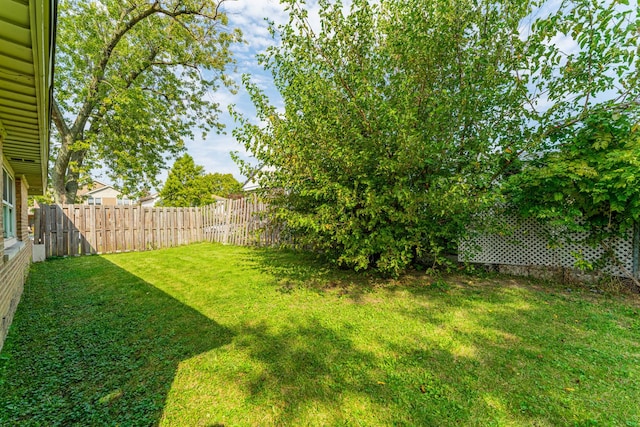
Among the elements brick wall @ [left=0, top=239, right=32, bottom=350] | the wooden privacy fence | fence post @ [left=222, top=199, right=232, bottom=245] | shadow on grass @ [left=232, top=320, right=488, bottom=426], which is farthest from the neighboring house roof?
fence post @ [left=222, top=199, right=232, bottom=245]

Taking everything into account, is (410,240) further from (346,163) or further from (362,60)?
(362,60)

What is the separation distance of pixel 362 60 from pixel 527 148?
3465 millimetres

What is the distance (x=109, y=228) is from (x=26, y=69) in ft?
30.6

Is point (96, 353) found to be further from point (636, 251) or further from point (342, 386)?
point (636, 251)

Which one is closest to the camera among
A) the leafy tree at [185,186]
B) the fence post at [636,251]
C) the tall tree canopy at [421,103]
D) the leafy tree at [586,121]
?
the leafy tree at [586,121]

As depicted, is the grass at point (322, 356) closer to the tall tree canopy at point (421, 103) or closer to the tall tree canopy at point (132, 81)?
the tall tree canopy at point (421, 103)

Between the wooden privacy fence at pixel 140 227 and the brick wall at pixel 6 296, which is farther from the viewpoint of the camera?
the wooden privacy fence at pixel 140 227

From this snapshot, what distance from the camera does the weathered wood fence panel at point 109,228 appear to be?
8.59m

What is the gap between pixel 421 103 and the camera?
15.8ft

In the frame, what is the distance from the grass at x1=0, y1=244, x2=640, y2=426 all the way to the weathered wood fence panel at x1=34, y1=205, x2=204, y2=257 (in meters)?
4.70

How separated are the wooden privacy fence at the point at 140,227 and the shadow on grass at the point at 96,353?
3.95 m

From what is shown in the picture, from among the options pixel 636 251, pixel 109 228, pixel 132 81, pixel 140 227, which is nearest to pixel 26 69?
pixel 636 251

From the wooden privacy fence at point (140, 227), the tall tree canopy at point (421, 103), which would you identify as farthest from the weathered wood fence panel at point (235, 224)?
the tall tree canopy at point (421, 103)

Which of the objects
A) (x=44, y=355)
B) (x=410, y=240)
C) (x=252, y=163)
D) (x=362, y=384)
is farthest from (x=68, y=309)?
(x=410, y=240)
